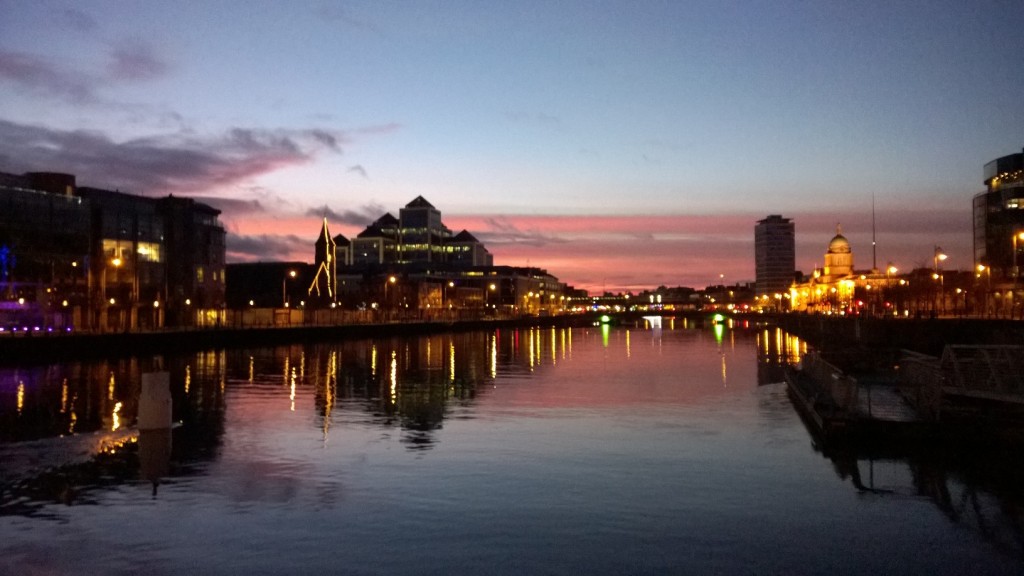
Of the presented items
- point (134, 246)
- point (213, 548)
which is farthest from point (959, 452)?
point (134, 246)

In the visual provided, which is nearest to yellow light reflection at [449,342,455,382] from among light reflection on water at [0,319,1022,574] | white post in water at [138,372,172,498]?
light reflection on water at [0,319,1022,574]

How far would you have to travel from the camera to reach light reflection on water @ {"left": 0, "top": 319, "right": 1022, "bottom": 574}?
645 inches

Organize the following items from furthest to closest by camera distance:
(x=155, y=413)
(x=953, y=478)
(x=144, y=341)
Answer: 1. (x=144, y=341)
2. (x=155, y=413)
3. (x=953, y=478)

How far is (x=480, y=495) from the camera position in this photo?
21188 millimetres

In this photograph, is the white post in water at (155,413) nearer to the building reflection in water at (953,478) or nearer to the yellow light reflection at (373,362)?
the building reflection in water at (953,478)

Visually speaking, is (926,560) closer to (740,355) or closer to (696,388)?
(696,388)

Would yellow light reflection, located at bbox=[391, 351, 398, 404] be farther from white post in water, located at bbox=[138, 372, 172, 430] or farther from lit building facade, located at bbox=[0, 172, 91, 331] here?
lit building facade, located at bbox=[0, 172, 91, 331]

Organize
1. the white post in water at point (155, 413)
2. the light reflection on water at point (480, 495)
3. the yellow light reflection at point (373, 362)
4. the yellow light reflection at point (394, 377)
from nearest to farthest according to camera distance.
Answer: the light reflection on water at point (480, 495)
the white post in water at point (155, 413)
the yellow light reflection at point (394, 377)
the yellow light reflection at point (373, 362)

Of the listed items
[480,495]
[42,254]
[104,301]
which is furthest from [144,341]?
[480,495]

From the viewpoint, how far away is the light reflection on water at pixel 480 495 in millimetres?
16375

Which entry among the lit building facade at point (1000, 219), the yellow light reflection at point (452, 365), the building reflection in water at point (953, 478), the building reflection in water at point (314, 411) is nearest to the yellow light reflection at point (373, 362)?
the building reflection in water at point (314, 411)

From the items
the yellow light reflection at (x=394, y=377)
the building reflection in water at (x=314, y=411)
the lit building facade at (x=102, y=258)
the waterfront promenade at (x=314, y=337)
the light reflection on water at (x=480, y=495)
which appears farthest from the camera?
the lit building facade at (x=102, y=258)

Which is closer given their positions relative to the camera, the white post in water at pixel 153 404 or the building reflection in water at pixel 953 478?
the building reflection in water at pixel 953 478

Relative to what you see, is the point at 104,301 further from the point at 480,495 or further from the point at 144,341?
the point at 480,495
